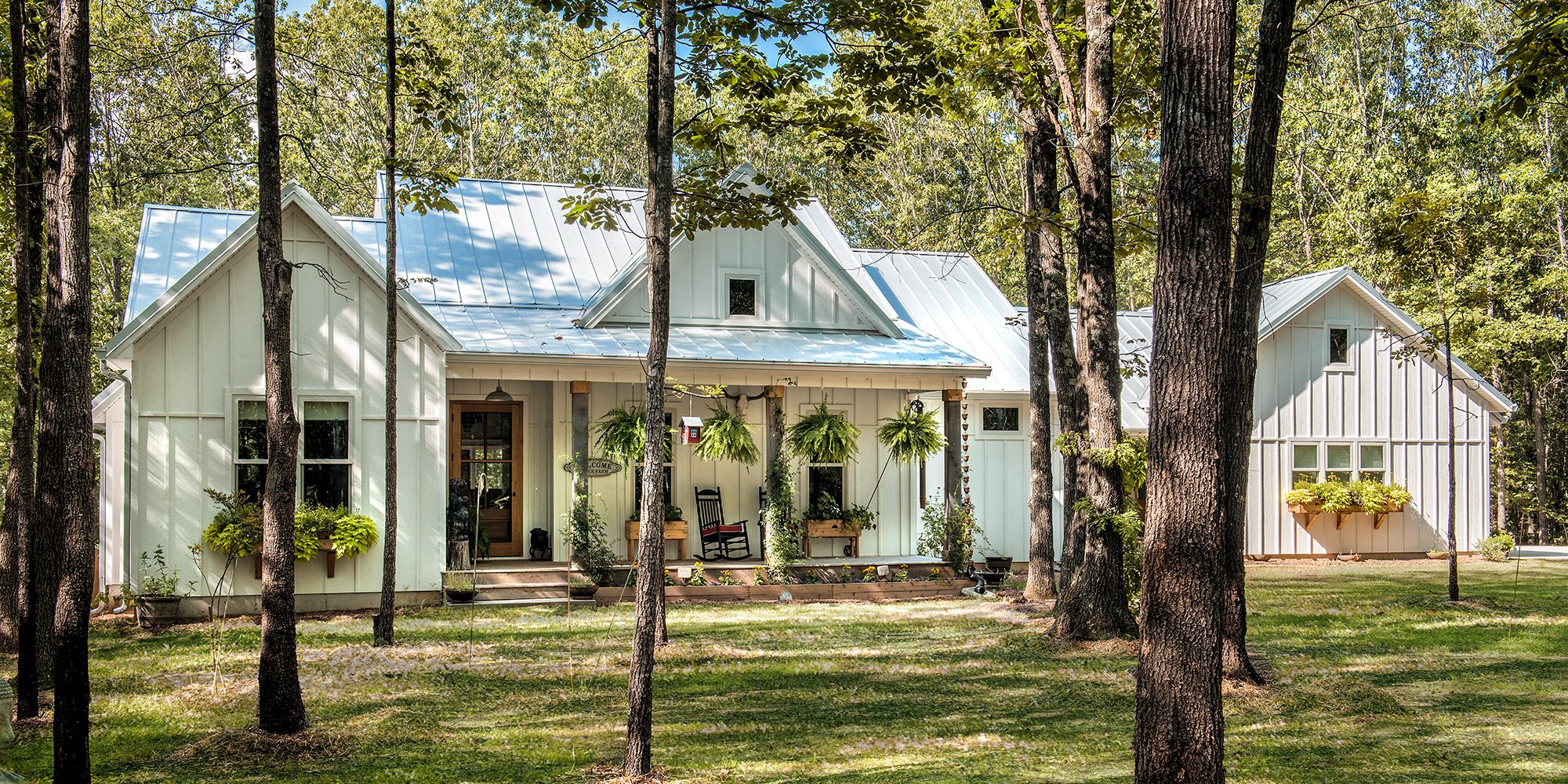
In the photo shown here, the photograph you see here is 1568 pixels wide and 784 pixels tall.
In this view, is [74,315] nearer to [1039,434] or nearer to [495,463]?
[495,463]

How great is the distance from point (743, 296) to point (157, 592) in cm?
883

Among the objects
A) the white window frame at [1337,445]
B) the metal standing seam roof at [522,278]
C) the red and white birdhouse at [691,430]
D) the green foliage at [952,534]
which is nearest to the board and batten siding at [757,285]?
the metal standing seam roof at [522,278]

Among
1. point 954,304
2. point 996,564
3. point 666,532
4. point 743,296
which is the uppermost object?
point 954,304

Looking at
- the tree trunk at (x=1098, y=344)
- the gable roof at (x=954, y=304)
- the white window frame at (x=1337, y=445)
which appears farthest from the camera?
the white window frame at (x=1337, y=445)

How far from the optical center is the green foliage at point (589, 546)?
1540 cm

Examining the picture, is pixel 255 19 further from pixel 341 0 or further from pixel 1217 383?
pixel 341 0

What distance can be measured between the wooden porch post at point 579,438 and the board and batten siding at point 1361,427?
1233 centimetres

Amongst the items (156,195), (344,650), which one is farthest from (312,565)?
(156,195)

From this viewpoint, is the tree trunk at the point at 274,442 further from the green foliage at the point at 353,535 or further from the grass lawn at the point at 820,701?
the green foliage at the point at 353,535

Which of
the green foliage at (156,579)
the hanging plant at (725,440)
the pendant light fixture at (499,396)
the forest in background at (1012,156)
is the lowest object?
the green foliage at (156,579)

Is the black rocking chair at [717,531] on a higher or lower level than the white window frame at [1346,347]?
lower

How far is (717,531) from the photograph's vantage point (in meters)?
17.6

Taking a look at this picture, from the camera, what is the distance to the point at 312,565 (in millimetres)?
14188

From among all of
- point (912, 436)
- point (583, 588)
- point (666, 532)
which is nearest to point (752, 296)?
point (912, 436)
